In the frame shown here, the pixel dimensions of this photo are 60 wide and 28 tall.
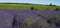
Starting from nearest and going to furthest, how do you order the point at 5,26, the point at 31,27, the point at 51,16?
the point at 5,26, the point at 31,27, the point at 51,16

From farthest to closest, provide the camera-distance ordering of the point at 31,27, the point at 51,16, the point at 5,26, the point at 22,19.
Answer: the point at 51,16 → the point at 22,19 → the point at 31,27 → the point at 5,26

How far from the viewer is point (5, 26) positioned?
6914 millimetres

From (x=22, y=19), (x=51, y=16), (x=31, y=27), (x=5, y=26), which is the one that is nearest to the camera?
(x=5, y=26)

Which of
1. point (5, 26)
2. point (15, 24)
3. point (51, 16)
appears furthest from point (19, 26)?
point (51, 16)

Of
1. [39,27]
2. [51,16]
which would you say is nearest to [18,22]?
[39,27]

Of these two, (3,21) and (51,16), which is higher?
(3,21)

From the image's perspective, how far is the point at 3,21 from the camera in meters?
7.44

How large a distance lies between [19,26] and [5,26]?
601mm

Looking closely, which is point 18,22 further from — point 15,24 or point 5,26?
point 5,26

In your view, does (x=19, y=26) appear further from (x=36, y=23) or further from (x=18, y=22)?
(x=36, y=23)

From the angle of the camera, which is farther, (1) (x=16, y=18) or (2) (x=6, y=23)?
(1) (x=16, y=18)

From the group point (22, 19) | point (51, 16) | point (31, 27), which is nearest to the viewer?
→ point (31, 27)

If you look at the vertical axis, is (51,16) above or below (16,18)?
below

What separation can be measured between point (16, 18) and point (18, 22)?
406mm
